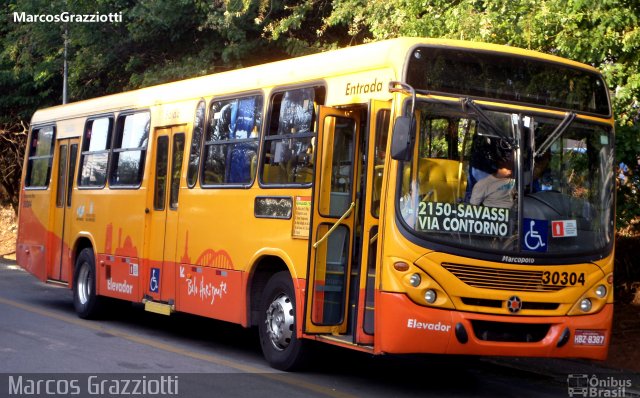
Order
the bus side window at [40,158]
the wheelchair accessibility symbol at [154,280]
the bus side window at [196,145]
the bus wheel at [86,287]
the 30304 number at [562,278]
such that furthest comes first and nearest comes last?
the bus side window at [40,158]
the bus wheel at [86,287]
the wheelchair accessibility symbol at [154,280]
the bus side window at [196,145]
the 30304 number at [562,278]

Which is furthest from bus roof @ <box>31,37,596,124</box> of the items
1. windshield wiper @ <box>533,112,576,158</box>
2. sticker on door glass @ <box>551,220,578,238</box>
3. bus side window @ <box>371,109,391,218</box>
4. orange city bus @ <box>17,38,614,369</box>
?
sticker on door glass @ <box>551,220,578,238</box>

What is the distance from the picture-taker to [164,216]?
13227 mm

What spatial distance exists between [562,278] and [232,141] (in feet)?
14.4

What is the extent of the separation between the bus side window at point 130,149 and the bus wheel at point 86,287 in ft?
4.43

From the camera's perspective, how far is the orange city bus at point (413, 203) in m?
8.82

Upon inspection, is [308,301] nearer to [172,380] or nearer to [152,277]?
[172,380]

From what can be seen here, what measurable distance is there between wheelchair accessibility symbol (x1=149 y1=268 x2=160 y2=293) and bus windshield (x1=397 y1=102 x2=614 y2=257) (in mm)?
5387

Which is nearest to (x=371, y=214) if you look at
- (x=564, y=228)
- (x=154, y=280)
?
(x=564, y=228)

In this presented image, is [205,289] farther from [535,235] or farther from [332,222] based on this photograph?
[535,235]

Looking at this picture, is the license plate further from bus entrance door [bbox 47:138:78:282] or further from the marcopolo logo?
bus entrance door [bbox 47:138:78:282]

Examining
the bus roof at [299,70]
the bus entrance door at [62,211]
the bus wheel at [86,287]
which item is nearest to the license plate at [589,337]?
the bus roof at [299,70]

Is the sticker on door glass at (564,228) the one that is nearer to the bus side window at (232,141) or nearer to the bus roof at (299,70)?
the bus roof at (299,70)

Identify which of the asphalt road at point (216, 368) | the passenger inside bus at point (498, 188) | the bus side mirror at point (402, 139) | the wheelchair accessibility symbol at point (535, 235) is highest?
the bus side mirror at point (402, 139)

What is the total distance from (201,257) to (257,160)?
1725mm
